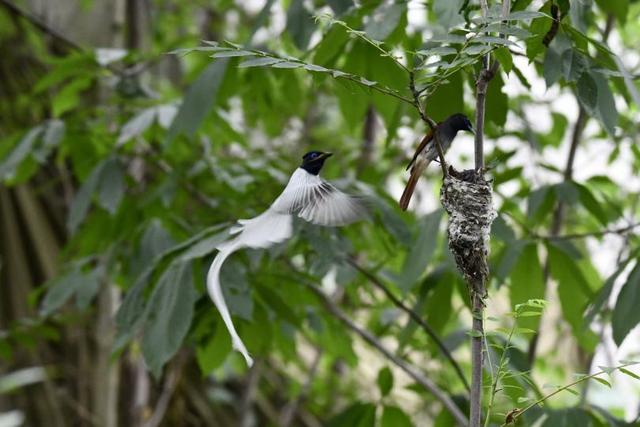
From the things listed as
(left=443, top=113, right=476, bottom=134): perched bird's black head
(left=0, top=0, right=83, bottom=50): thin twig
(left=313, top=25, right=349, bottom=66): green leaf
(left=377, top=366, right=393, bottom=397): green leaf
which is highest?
(left=0, top=0, right=83, bottom=50): thin twig

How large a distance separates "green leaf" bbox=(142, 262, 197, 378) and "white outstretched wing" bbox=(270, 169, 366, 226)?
0.46 meters

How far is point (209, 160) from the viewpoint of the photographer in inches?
89.8

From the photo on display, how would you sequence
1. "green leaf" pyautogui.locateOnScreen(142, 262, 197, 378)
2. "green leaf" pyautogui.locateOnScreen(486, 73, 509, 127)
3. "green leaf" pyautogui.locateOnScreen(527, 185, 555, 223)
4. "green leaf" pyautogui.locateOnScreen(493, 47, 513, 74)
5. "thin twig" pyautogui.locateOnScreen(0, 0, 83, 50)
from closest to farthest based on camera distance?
"green leaf" pyautogui.locateOnScreen(493, 47, 513, 74) < "green leaf" pyautogui.locateOnScreen(486, 73, 509, 127) < "green leaf" pyautogui.locateOnScreen(142, 262, 197, 378) < "green leaf" pyautogui.locateOnScreen(527, 185, 555, 223) < "thin twig" pyautogui.locateOnScreen(0, 0, 83, 50)

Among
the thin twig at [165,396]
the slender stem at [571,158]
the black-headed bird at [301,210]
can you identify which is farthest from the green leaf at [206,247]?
the thin twig at [165,396]

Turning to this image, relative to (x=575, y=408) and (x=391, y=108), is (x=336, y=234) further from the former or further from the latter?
(x=575, y=408)

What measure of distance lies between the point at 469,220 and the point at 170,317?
686 mm

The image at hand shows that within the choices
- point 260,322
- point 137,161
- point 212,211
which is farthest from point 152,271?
point 137,161

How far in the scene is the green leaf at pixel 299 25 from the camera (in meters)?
1.84

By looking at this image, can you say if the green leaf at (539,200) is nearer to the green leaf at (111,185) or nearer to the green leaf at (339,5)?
the green leaf at (339,5)

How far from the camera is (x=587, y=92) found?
Answer: 1.25 m

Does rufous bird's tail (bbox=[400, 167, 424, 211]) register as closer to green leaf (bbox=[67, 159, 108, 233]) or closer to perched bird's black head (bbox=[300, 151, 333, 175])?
perched bird's black head (bbox=[300, 151, 333, 175])

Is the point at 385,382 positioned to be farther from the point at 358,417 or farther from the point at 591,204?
the point at 591,204

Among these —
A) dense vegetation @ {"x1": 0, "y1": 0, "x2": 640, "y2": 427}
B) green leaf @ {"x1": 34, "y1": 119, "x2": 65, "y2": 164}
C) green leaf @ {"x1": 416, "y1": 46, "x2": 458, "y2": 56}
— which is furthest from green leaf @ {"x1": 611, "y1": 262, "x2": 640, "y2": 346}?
green leaf @ {"x1": 34, "y1": 119, "x2": 65, "y2": 164}

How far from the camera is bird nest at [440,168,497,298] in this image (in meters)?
1.02
